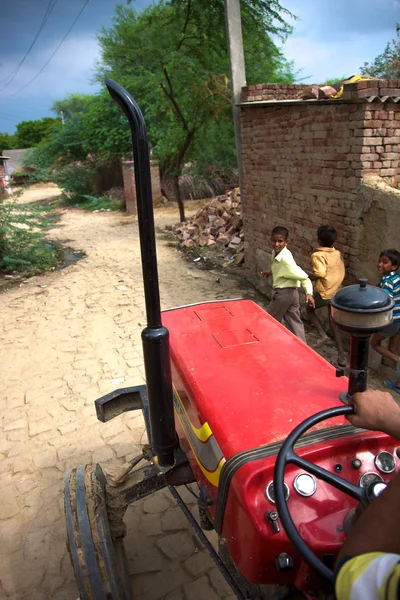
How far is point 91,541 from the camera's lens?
1760 millimetres

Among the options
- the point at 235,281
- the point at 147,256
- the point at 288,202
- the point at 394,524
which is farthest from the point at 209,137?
the point at 394,524

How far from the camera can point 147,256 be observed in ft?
5.16

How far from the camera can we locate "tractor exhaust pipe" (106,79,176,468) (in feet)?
4.83

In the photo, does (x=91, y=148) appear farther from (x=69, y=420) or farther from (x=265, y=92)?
(x=69, y=420)

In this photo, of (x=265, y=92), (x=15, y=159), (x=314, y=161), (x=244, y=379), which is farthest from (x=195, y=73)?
(x=15, y=159)

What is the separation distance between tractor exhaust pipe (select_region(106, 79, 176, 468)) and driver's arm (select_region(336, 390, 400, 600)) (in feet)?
2.68

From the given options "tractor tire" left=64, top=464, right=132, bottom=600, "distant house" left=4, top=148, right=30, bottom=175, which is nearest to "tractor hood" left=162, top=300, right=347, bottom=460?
"tractor tire" left=64, top=464, right=132, bottom=600

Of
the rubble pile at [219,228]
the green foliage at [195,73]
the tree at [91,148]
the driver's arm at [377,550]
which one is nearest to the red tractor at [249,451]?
the driver's arm at [377,550]

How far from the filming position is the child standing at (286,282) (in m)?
4.27

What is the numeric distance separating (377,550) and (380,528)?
0.05m

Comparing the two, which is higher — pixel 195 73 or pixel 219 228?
pixel 195 73

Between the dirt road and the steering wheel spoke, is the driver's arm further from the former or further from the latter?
the dirt road

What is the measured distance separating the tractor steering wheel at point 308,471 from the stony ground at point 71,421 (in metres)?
1.62

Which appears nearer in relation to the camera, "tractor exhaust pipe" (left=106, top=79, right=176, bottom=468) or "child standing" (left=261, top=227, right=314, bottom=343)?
"tractor exhaust pipe" (left=106, top=79, right=176, bottom=468)
